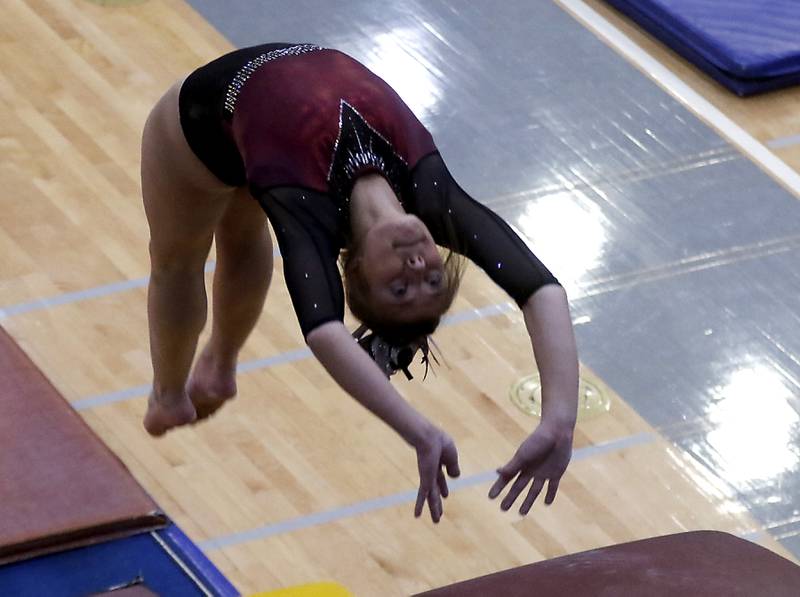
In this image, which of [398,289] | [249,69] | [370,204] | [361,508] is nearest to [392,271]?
[398,289]

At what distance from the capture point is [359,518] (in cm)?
325

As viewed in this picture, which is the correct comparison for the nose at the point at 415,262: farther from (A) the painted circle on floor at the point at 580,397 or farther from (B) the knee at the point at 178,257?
(A) the painted circle on floor at the point at 580,397

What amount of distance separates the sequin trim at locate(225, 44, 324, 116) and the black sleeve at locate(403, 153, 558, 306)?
1.06 ft

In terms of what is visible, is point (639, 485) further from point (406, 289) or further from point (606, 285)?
point (406, 289)

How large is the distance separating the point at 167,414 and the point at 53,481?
13.4 inches

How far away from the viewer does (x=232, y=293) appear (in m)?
3.04

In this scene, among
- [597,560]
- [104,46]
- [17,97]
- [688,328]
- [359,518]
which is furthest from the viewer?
[104,46]

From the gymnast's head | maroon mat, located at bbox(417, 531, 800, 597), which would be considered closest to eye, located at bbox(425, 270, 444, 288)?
the gymnast's head

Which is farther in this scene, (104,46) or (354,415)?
(104,46)

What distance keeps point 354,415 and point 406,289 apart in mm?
1230

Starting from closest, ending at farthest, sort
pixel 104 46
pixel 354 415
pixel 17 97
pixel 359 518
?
1. pixel 359 518
2. pixel 354 415
3. pixel 17 97
4. pixel 104 46

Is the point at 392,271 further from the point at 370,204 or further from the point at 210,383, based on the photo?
the point at 210,383

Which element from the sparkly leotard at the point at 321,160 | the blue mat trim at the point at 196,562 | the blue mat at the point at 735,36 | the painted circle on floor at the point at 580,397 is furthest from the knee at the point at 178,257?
the blue mat at the point at 735,36

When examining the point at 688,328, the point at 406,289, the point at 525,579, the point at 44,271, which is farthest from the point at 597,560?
the point at 44,271
